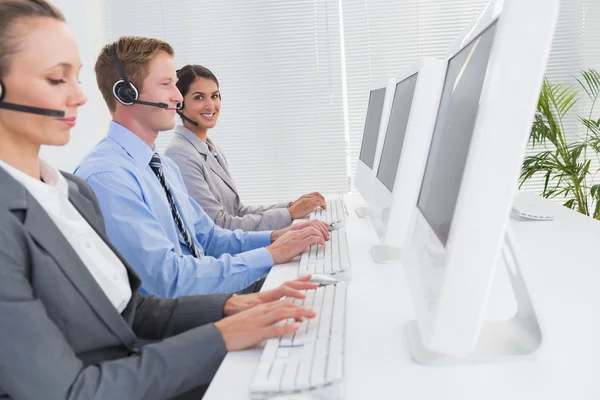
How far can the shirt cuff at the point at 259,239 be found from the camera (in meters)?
2.11

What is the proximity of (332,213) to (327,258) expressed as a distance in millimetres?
713

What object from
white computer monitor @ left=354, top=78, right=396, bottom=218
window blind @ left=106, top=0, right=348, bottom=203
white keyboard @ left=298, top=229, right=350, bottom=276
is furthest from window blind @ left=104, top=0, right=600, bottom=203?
white keyboard @ left=298, top=229, right=350, bottom=276

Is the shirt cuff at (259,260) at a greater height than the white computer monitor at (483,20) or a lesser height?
lesser

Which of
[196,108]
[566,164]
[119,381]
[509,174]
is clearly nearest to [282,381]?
[119,381]

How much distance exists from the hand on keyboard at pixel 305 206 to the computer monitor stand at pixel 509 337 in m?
1.44

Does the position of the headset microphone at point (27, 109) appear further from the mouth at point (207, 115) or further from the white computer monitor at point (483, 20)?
the mouth at point (207, 115)

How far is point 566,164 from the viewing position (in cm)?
346

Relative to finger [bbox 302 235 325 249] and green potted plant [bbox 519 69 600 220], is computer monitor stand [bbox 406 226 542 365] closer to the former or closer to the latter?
finger [bbox 302 235 325 249]

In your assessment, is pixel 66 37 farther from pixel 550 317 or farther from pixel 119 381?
pixel 550 317

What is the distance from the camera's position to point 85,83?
12.9 feet

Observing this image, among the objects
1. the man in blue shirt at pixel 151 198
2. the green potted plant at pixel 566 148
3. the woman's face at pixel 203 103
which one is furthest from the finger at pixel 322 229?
the green potted plant at pixel 566 148

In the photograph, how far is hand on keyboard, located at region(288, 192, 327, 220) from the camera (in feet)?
8.11

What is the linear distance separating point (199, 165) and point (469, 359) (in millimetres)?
1858

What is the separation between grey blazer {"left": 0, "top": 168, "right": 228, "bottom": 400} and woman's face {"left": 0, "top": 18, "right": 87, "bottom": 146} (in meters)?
0.09
